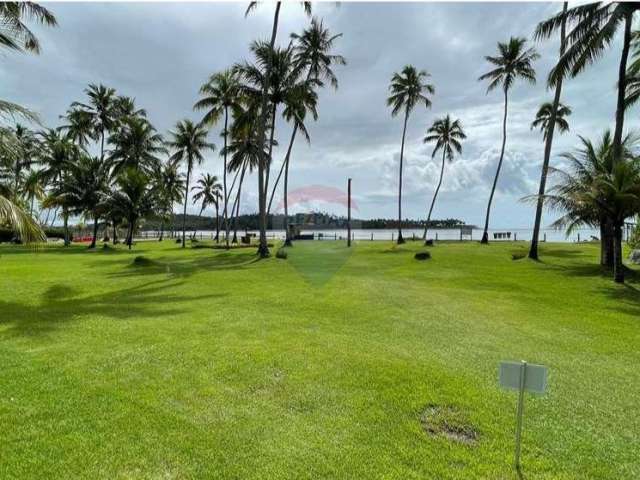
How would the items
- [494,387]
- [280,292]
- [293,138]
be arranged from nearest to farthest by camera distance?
[494,387] → [280,292] → [293,138]

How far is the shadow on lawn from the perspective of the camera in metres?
7.02

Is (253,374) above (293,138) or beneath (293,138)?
beneath

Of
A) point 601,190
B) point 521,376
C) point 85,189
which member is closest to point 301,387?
point 521,376

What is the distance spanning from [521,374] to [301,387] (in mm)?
2246

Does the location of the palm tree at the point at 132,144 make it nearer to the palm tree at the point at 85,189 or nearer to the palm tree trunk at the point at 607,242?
the palm tree at the point at 85,189

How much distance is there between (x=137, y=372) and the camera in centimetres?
476

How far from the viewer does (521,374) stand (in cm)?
304

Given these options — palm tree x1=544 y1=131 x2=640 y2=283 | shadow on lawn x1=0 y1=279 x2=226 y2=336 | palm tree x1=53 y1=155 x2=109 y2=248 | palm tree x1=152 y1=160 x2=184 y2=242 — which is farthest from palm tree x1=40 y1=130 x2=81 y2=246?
palm tree x1=544 y1=131 x2=640 y2=283

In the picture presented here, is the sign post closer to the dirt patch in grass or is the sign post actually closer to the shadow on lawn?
the dirt patch in grass

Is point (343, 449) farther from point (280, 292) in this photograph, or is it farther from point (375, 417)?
point (280, 292)

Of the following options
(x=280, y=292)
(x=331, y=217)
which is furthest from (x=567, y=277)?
(x=331, y=217)

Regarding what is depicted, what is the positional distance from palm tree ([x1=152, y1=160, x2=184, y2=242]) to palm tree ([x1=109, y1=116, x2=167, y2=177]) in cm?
216

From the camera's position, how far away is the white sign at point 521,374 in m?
2.98

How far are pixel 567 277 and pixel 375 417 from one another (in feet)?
45.3
